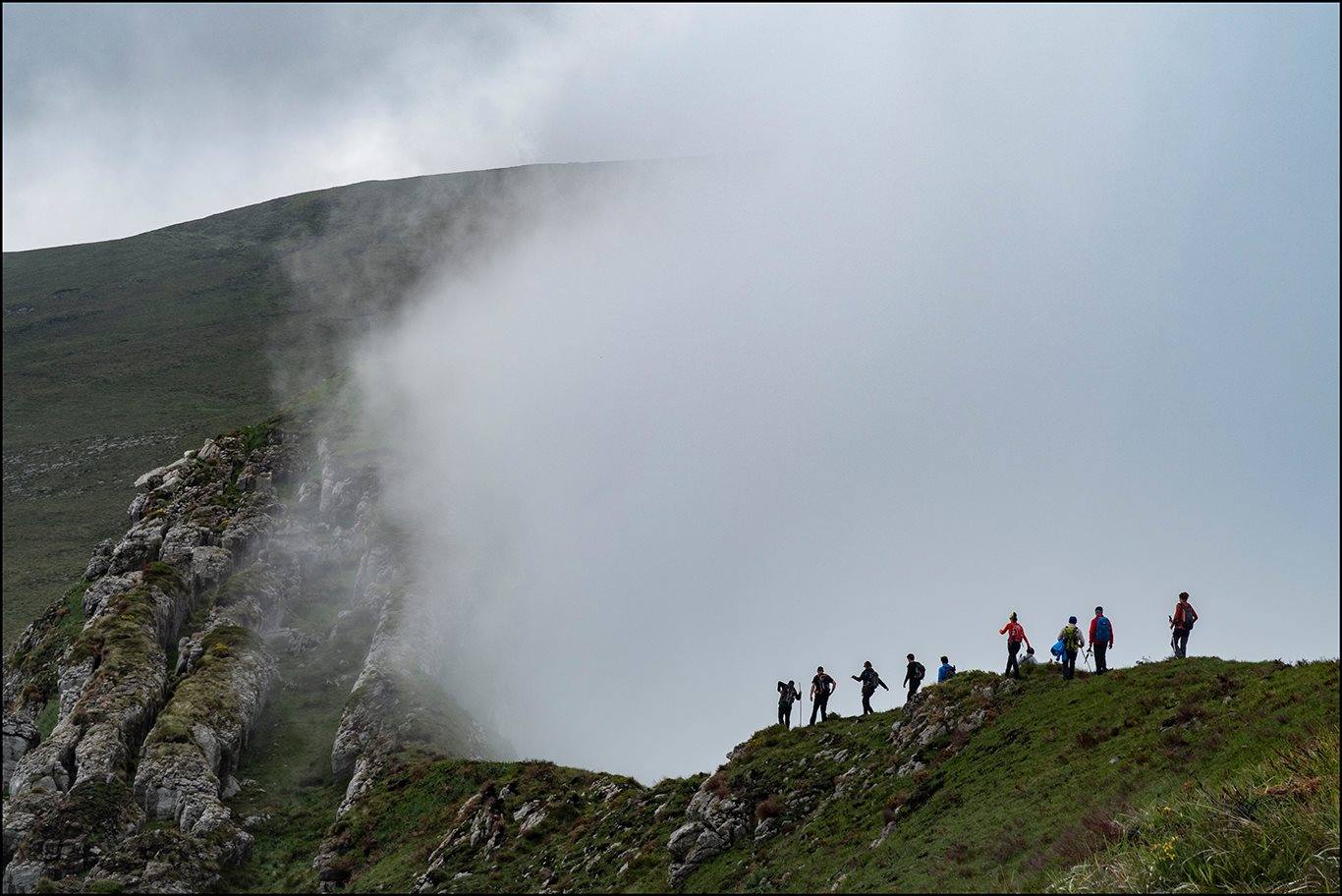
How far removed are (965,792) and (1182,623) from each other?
492 inches

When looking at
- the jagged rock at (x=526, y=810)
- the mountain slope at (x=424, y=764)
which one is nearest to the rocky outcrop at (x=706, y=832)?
the mountain slope at (x=424, y=764)

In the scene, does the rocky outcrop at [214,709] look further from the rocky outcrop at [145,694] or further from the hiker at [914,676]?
the hiker at [914,676]

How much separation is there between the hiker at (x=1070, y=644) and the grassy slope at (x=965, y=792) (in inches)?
35.5

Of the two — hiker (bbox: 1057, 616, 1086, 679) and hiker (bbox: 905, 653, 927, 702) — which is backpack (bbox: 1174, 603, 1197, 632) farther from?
hiker (bbox: 905, 653, 927, 702)

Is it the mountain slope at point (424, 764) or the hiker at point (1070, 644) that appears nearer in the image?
the mountain slope at point (424, 764)

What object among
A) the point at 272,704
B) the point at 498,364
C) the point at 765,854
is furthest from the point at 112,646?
the point at 498,364

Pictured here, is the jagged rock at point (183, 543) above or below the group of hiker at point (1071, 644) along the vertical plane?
above

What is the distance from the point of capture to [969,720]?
4097 cm

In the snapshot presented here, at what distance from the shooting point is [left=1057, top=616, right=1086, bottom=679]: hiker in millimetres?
40031

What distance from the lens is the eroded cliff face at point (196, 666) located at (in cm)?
5959

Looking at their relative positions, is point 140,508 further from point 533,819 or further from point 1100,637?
point 1100,637

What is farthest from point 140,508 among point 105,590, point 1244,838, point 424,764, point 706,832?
point 1244,838

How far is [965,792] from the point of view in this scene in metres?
35.2

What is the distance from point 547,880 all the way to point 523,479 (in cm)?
11466
